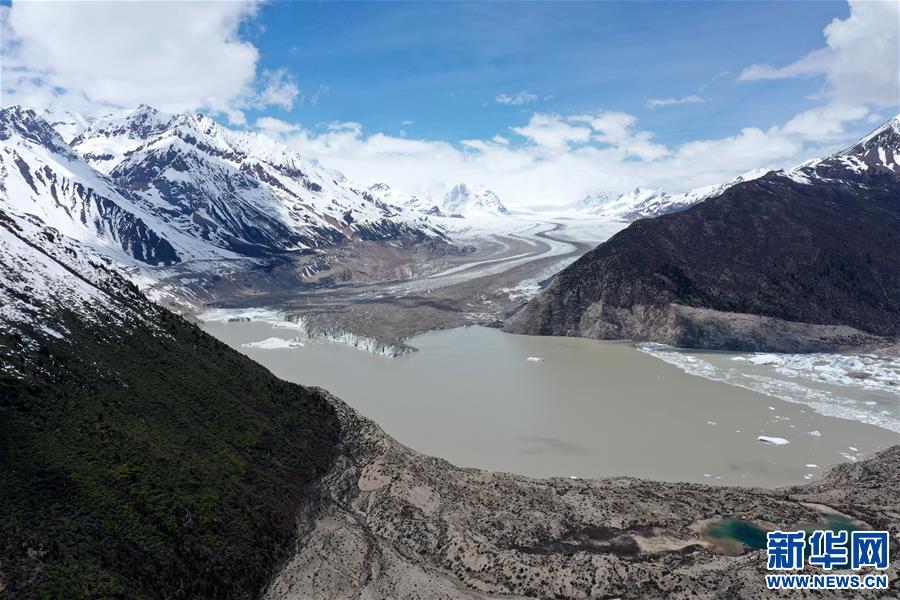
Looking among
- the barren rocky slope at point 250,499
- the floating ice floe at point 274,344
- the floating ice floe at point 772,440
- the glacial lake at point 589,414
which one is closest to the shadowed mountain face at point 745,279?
the glacial lake at point 589,414

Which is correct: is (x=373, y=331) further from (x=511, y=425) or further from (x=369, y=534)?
(x=369, y=534)

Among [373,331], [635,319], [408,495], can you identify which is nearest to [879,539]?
[408,495]

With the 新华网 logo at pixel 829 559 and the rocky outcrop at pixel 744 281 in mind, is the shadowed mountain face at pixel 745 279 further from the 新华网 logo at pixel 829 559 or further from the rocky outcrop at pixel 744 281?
the 新华网 logo at pixel 829 559

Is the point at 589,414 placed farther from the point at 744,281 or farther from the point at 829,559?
the point at 744,281

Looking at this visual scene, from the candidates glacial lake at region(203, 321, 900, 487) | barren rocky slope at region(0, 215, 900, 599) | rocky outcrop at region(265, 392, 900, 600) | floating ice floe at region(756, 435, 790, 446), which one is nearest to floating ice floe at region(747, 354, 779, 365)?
glacial lake at region(203, 321, 900, 487)

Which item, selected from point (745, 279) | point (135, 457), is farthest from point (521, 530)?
point (745, 279)

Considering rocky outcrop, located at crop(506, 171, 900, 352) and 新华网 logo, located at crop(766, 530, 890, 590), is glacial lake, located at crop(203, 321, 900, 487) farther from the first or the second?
新华网 logo, located at crop(766, 530, 890, 590)

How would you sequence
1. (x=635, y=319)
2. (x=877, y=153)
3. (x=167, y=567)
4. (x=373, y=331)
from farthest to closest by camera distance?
(x=877, y=153) → (x=373, y=331) → (x=635, y=319) → (x=167, y=567)
